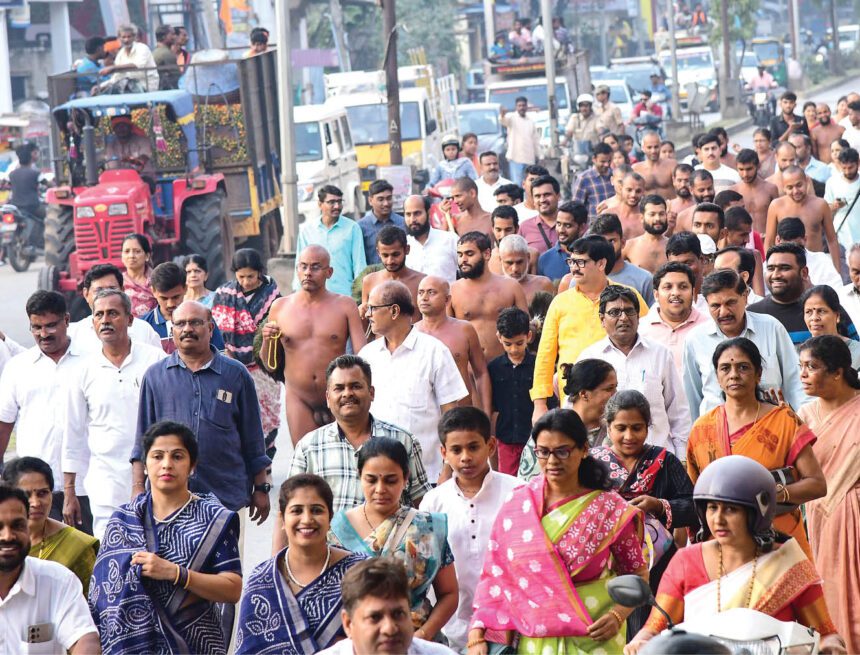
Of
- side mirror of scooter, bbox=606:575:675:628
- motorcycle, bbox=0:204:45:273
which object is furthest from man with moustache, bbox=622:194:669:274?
motorcycle, bbox=0:204:45:273

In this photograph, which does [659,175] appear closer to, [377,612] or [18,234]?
[18,234]

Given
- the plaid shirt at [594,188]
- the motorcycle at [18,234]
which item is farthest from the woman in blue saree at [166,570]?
the motorcycle at [18,234]

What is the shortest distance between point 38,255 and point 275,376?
63.4 ft

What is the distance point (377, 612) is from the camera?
4.69 metres

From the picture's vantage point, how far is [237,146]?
70.0 ft

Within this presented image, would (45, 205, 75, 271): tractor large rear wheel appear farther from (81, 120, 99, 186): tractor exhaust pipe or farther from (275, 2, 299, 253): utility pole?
(275, 2, 299, 253): utility pole

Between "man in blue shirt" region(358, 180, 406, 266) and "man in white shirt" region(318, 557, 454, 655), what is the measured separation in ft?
27.4

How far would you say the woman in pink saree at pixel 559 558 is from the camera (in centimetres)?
569

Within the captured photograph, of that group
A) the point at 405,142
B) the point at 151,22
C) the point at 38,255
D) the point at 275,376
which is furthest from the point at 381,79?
the point at 275,376

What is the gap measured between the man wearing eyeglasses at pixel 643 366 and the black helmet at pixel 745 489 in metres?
2.29

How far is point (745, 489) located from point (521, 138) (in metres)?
24.0

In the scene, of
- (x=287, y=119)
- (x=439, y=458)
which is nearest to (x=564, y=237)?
(x=439, y=458)

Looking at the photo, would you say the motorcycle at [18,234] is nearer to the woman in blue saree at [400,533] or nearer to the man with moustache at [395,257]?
the man with moustache at [395,257]

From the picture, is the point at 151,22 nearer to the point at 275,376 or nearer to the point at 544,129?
the point at 544,129
